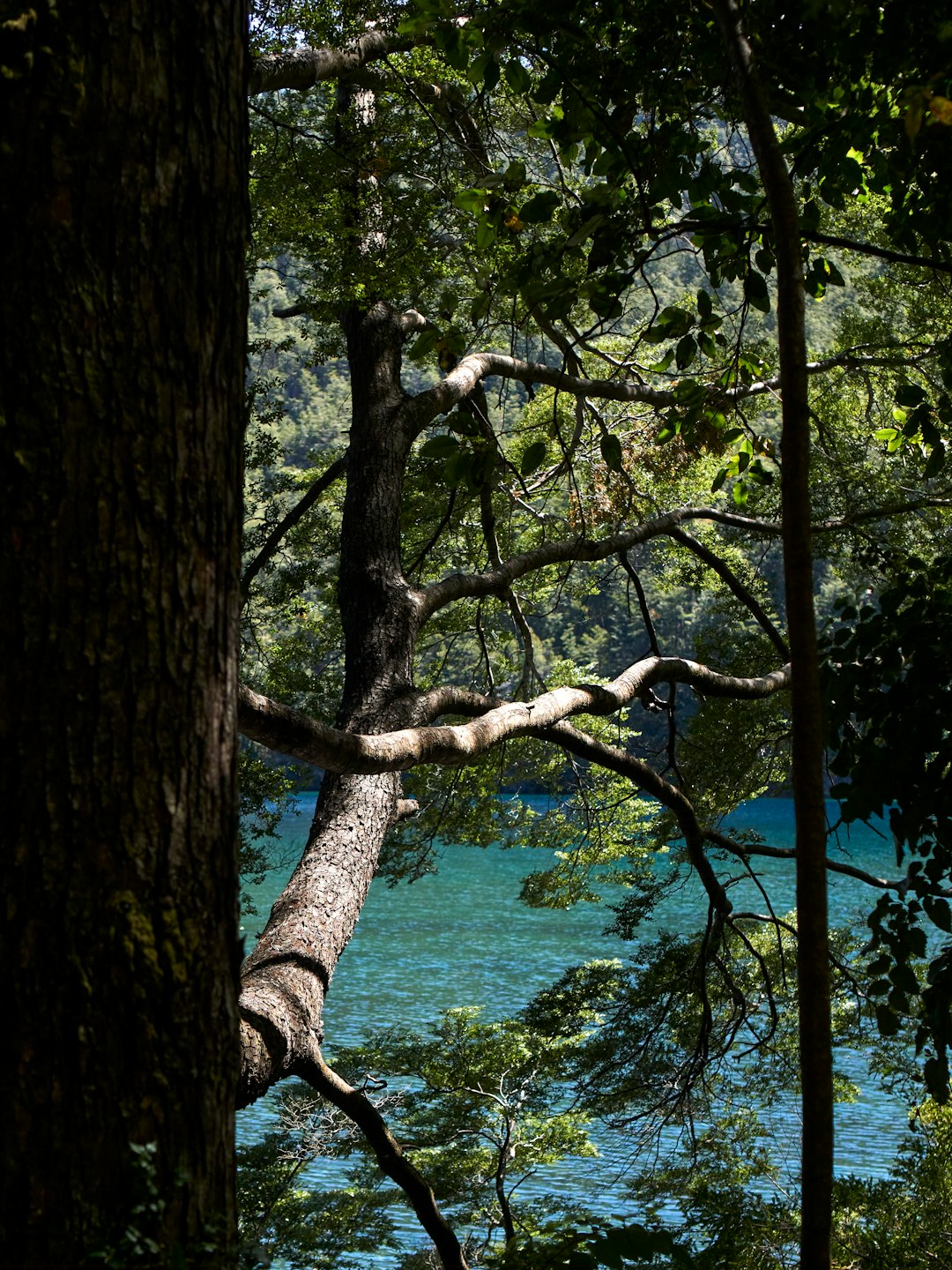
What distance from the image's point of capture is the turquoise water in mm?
10391

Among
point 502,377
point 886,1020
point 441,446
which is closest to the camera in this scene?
point 441,446

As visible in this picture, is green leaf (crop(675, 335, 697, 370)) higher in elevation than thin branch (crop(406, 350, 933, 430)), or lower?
lower

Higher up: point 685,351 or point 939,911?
point 685,351

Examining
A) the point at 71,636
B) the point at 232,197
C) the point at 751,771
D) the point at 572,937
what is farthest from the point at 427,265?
the point at 572,937

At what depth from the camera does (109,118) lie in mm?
1235

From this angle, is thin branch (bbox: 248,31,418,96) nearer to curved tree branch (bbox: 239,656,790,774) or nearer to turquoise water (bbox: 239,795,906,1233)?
curved tree branch (bbox: 239,656,790,774)

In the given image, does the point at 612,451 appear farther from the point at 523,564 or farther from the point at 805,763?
the point at 523,564

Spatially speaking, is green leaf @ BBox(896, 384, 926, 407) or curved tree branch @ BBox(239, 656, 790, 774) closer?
green leaf @ BBox(896, 384, 926, 407)

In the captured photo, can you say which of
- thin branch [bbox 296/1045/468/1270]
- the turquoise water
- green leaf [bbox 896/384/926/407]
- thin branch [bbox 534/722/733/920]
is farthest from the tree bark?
the turquoise water

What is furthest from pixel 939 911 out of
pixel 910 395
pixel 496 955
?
pixel 496 955

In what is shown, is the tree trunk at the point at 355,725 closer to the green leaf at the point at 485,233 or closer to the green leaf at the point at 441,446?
the green leaf at the point at 441,446

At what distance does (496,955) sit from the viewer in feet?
56.9

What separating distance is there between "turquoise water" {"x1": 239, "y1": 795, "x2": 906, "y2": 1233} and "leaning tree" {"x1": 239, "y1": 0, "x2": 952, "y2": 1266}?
2765 millimetres

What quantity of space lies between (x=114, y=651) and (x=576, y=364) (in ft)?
3.38
